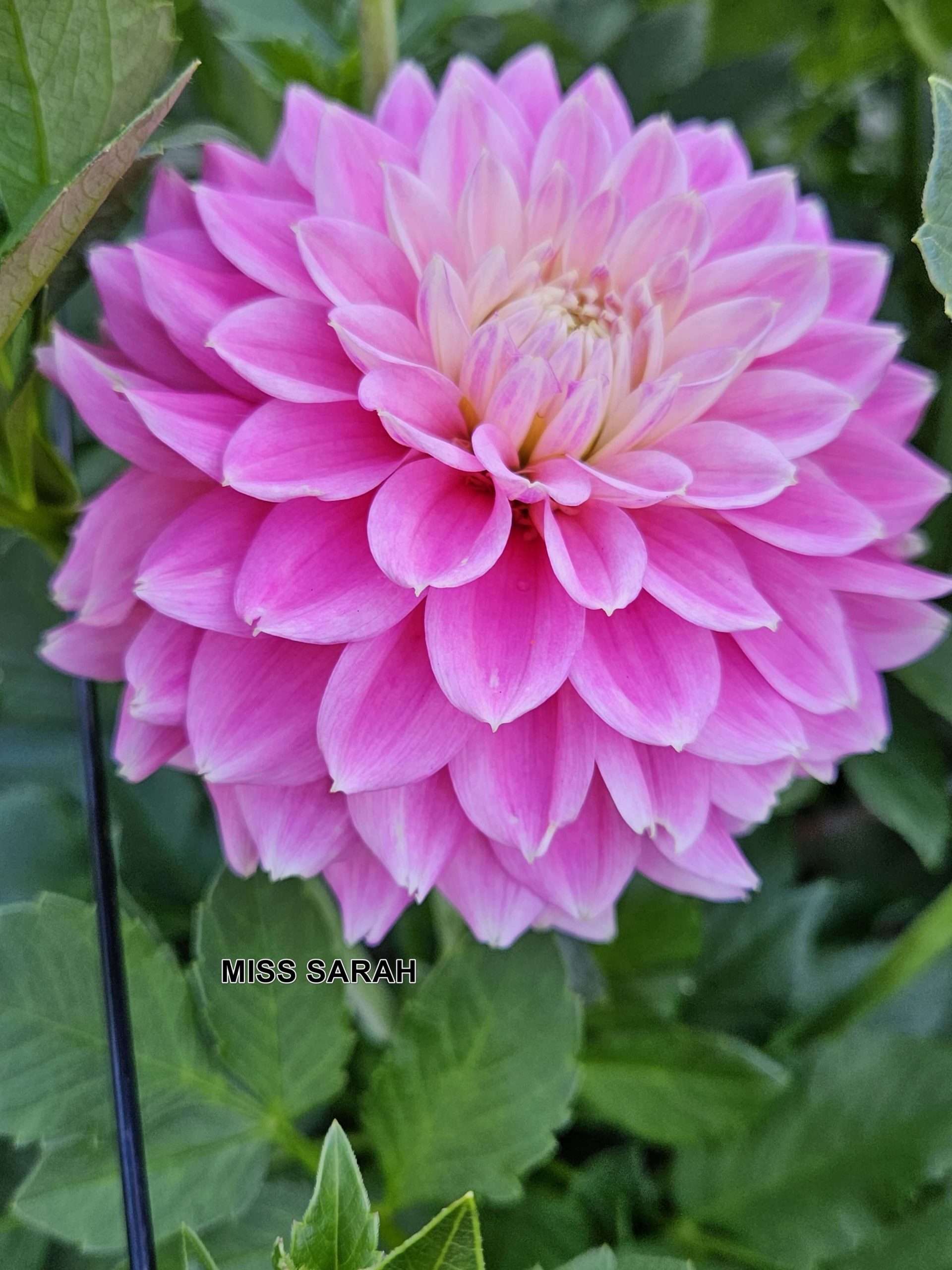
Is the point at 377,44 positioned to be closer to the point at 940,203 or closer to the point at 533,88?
the point at 533,88

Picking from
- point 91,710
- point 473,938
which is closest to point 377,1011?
point 473,938

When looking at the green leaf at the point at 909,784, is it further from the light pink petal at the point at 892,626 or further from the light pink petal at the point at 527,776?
the light pink petal at the point at 527,776

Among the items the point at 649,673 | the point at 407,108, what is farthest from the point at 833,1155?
the point at 407,108

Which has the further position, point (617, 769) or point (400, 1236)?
point (400, 1236)

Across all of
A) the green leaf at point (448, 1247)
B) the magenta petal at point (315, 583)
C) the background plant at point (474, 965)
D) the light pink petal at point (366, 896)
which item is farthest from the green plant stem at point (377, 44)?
the green leaf at point (448, 1247)

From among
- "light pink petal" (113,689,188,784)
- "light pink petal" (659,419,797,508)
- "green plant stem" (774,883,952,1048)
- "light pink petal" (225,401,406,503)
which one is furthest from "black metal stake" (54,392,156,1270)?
"green plant stem" (774,883,952,1048)

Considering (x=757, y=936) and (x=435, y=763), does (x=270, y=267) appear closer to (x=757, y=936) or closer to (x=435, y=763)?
(x=435, y=763)
